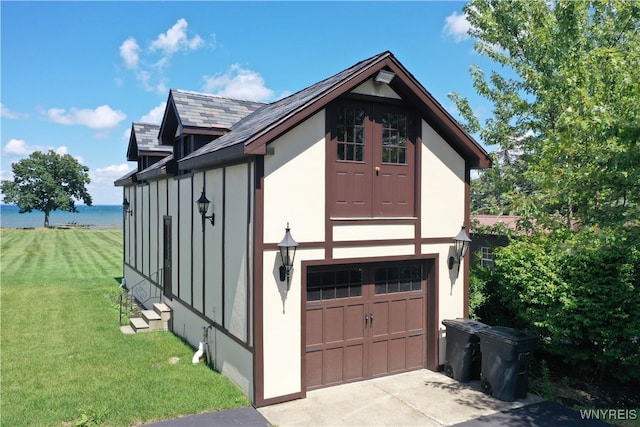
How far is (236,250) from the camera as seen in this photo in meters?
8.38

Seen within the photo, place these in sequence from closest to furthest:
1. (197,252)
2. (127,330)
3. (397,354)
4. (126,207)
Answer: (397,354) < (197,252) < (127,330) < (126,207)

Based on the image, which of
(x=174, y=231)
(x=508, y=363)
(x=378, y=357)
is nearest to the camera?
(x=508, y=363)

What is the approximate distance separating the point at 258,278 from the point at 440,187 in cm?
444

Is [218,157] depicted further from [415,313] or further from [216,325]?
[415,313]

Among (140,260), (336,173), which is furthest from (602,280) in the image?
(140,260)

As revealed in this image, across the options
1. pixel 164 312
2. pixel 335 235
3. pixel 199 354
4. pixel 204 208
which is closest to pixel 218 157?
pixel 204 208

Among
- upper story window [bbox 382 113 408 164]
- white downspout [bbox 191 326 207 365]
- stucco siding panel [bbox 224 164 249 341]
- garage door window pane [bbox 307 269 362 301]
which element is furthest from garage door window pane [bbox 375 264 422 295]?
white downspout [bbox 191 326 207 365]

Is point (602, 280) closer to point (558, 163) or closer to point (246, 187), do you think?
point (558, 163)

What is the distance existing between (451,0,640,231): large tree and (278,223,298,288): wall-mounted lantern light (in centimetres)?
532

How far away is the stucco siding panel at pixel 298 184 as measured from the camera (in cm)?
766

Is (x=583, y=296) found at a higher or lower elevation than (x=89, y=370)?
higher

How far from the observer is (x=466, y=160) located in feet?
32.1

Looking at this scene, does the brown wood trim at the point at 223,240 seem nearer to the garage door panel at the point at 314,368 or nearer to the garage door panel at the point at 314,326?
the garage door panel at the point at 314,326

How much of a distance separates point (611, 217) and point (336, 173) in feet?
18.4
